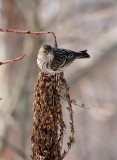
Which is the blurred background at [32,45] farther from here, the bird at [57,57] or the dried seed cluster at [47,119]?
the dried seed cluster at [47,119]

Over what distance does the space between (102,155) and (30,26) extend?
7121 millimetres

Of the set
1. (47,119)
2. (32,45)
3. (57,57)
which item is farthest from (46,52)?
(32,45)

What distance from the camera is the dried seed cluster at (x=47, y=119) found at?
425cm

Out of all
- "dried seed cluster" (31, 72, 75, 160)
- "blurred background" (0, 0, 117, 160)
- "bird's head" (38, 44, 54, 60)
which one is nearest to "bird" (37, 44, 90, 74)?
"bird's head" (38, 44, 54, 60)

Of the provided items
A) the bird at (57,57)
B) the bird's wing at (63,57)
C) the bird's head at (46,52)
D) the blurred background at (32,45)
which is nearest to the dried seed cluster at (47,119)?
the bird's head at (46,52)

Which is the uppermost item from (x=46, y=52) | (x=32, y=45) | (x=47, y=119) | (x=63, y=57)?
(x=32, y=45)

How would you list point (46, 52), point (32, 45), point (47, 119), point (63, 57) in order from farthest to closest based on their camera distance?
point (32, 45)
point (63, 57)
point (46, 52)
point (47, 119)

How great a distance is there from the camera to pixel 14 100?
12.1m

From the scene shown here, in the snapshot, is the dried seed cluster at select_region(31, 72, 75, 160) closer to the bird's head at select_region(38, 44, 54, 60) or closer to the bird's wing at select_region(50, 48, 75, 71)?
the bird's head at select_region(38, 44, 54, 60)

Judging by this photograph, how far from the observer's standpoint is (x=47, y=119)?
13.9ft

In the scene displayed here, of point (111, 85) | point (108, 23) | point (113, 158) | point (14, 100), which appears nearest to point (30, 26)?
point (14, 100)

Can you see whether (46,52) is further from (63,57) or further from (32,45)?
(32,45)

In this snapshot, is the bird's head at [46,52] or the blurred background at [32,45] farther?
the blurred background at [32,45]

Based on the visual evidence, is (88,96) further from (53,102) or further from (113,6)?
(53,102)
